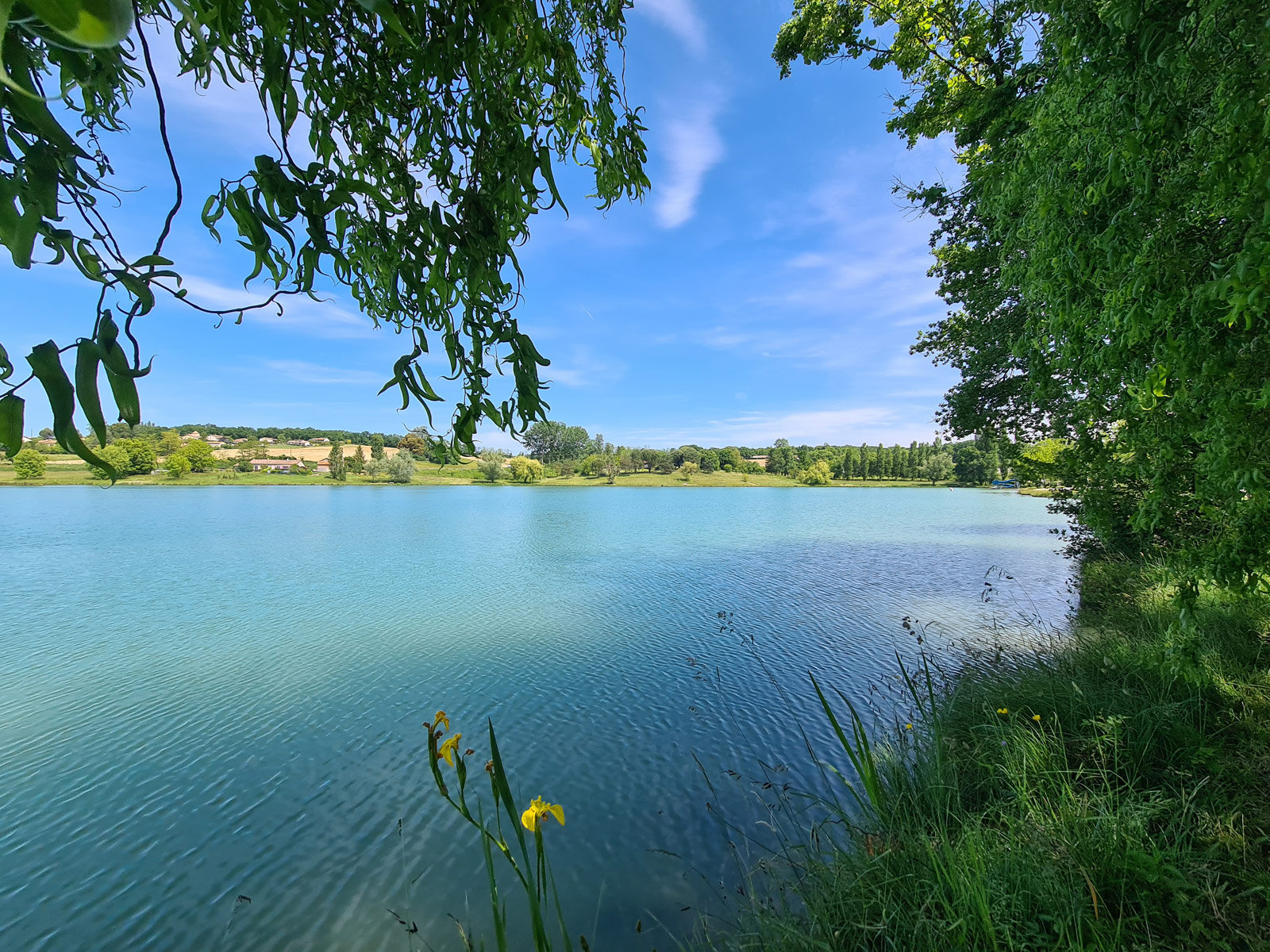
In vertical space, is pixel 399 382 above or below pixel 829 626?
above

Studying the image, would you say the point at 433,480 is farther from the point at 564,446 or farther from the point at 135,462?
the point at 135,462

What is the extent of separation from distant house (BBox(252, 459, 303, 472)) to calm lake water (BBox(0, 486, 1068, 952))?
7613 centimetres

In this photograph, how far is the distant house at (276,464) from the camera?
84875 millimetres

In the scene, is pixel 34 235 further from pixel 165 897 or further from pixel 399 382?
pixel 165 897

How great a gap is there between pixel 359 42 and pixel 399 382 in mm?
1207

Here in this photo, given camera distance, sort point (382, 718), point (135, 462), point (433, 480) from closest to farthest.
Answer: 1. point (135, 462)
2. point (382, 718)
3. point (433, 480)

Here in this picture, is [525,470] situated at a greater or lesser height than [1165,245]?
lesser

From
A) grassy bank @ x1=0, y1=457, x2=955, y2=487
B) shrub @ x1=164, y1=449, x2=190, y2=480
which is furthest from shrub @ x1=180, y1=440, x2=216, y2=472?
grassy bank @ x1=0, y1=457, x2=955, y2=487

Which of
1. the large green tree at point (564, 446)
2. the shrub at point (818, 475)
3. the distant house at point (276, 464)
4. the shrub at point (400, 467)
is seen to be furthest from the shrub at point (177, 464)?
the shrub at point (818, 475)

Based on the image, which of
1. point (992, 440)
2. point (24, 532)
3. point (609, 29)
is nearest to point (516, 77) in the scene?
point (609, 29)

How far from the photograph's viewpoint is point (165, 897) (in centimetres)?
432

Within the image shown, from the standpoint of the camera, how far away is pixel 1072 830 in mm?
3412

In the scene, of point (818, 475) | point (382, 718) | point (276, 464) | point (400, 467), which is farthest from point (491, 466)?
point (382, 718)

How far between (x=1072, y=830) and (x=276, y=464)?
10716 cm
